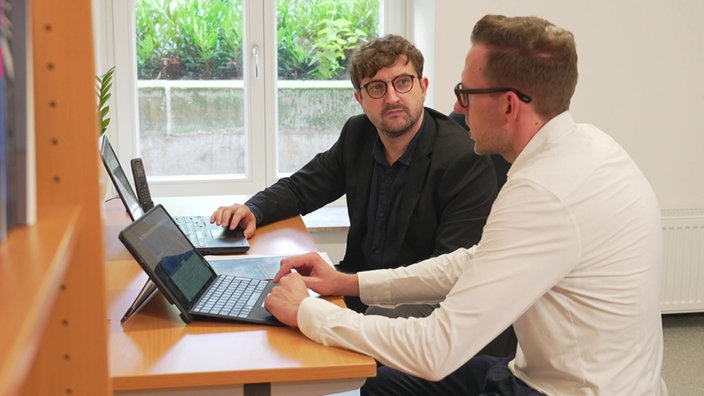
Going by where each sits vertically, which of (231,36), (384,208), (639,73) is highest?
(231,36)

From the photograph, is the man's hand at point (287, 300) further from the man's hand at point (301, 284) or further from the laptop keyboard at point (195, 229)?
the laptop keyboard at point (195, 229)

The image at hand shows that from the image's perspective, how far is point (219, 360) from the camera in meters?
1.42

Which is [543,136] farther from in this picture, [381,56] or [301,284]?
[381,56]

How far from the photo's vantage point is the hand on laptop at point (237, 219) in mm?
2477

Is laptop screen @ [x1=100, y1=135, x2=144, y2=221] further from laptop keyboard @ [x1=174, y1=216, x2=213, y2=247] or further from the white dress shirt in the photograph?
the white dress shirt

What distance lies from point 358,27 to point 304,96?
41 centimetres

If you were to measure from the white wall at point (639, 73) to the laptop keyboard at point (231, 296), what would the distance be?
6.59 ft

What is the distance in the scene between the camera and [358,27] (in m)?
3.95

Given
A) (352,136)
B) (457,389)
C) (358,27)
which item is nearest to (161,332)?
(457,389)

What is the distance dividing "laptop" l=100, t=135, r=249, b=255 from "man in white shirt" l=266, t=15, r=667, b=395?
613mm

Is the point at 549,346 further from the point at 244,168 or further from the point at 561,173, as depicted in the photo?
the point at 244,168

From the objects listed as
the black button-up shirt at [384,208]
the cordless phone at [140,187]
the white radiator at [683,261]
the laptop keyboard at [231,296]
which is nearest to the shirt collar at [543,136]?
the laptop keyboard at [231,296]

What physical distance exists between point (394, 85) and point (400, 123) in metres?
0.13

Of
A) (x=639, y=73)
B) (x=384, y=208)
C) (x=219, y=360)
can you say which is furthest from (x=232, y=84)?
(x=219, y=360)
